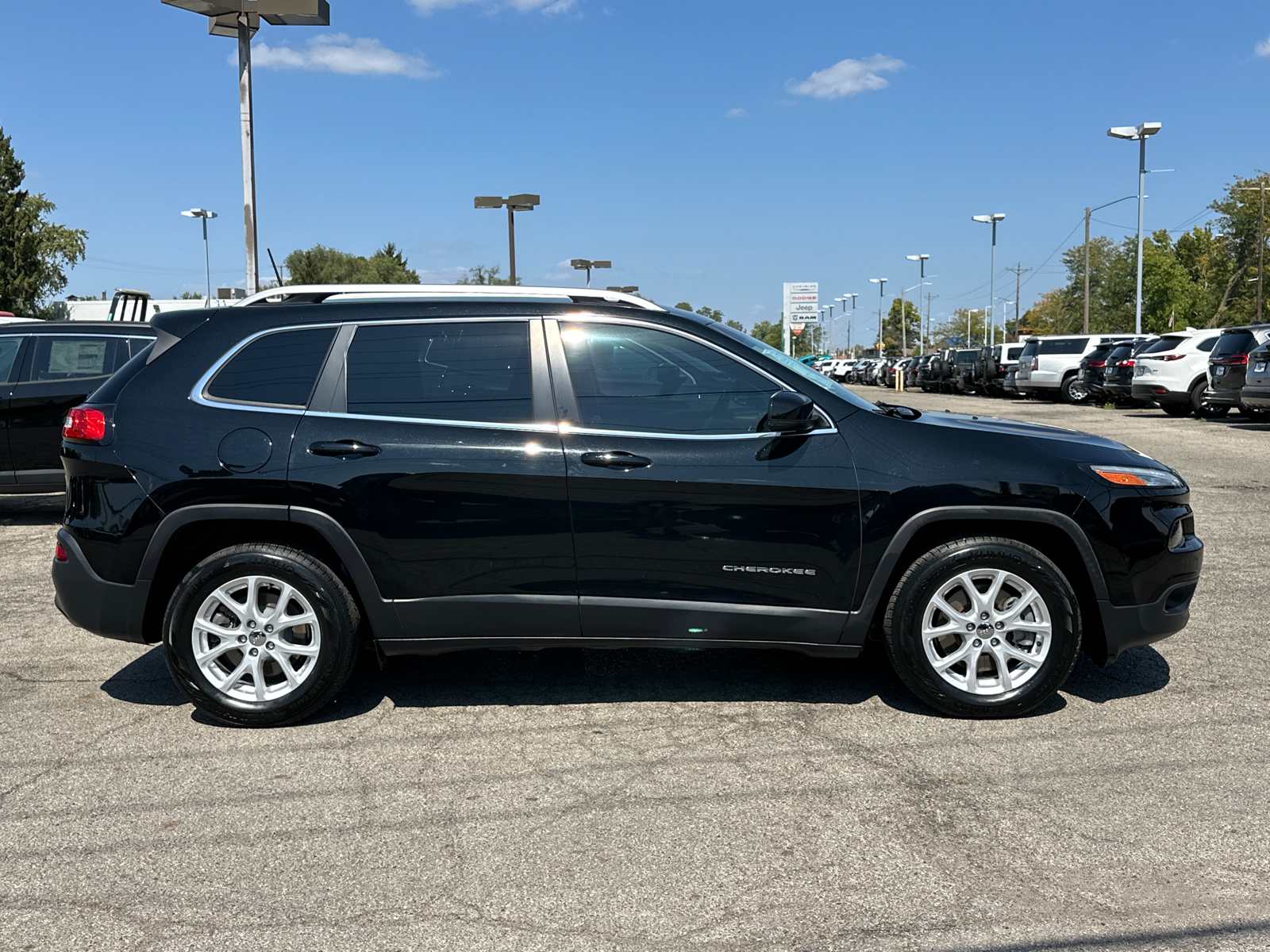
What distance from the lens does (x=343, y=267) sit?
96312 millimetres

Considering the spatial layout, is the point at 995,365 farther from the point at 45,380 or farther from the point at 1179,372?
the point at 45,380

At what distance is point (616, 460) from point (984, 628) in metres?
1.60

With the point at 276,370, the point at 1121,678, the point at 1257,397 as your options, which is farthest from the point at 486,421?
the point at 1257,397

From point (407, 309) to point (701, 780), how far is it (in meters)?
2.22

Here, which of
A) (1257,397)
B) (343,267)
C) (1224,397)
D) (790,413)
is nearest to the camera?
→ (790,413)

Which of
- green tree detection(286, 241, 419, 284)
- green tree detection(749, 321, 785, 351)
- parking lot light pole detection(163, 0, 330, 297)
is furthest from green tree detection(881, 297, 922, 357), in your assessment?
parking lot light pole detection(163, 0, 330, 297)

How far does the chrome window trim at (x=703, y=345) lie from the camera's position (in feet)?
14.6

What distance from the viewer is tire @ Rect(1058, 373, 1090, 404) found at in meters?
31.8

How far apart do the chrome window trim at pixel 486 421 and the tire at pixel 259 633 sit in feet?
1.88

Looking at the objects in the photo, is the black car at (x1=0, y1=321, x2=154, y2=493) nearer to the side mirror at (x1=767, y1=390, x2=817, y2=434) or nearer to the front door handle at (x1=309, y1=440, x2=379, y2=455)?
the front door handle at (x1=309, y1=440, x2=379, y2=455)

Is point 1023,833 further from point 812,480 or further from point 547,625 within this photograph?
point 547,625

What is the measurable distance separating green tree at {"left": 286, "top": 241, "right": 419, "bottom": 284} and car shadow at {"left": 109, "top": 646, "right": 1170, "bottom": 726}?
81077 mm

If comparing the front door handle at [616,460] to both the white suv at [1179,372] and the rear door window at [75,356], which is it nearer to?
the rear door window at [75,356]

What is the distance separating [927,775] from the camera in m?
3.99
